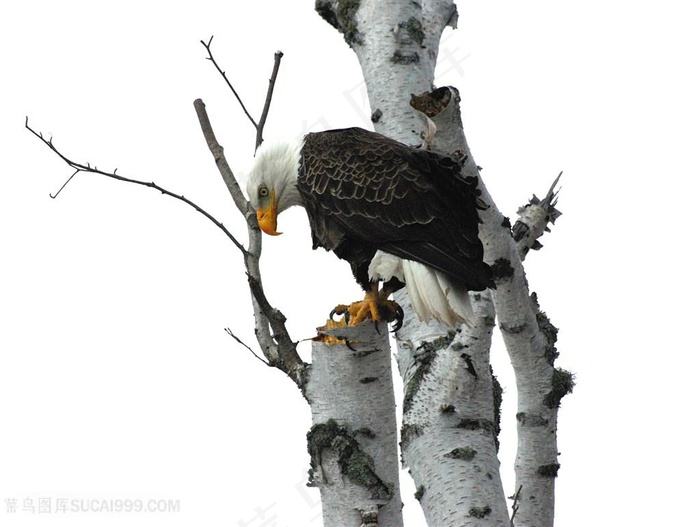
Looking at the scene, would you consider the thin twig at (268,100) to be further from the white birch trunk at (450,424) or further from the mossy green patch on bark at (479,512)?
the mossy green patch on bark at (479,512)

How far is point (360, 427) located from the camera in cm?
357

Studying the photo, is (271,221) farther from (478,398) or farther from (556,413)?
(556,413)

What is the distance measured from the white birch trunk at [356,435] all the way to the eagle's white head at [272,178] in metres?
1.01

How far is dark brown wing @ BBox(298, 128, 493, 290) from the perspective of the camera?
12.7 ft

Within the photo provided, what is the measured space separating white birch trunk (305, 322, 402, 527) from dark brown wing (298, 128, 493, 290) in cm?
48

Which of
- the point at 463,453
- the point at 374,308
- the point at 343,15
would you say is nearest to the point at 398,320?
the point at 374,308

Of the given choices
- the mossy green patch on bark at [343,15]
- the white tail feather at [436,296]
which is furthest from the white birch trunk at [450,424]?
the mossy green patch on bark at [343,15]

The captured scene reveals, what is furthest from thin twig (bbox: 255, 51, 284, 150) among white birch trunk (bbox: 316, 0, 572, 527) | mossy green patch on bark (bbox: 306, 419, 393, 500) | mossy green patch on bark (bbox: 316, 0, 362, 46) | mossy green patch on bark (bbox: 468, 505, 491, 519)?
mossy green patch on bark (bbox: 468, 505, 491, 519)

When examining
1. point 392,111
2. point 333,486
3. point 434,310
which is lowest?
point 333,486

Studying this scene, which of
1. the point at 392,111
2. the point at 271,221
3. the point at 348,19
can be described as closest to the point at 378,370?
the point at 271,221

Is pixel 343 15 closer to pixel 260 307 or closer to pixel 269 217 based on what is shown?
pixel 269 217

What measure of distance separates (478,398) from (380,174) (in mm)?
987

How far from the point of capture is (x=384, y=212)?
4.05m

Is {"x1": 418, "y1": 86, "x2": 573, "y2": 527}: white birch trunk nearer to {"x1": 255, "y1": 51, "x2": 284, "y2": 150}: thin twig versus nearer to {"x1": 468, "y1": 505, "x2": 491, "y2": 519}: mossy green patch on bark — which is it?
{"x1": 468, "y1": 505, "x2": 491, "y2": 519}: mossy green patch on bark
